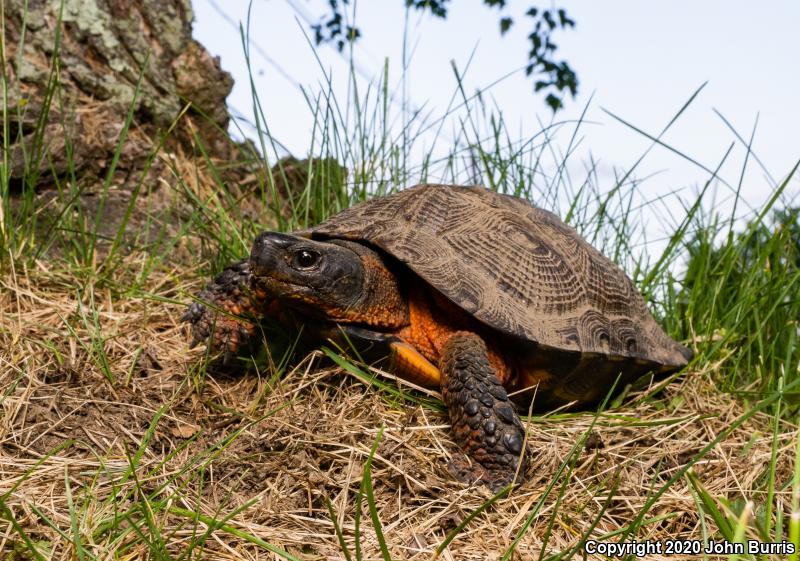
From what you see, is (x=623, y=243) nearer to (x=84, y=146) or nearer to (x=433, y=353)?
(x=433, y=353)

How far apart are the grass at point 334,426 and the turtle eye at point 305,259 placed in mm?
391

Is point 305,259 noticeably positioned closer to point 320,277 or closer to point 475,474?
point 320,277

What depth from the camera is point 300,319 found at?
2402 mm

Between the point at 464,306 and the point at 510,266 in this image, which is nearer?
the point at 464,306

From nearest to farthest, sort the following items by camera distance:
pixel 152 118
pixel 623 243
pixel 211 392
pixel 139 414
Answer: pixel 139 414
pixel 211 392
pixel 623 243
pixel 152 118

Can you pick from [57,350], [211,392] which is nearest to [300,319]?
[211,392]

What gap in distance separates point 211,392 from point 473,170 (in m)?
2.09

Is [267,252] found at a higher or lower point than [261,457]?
higher

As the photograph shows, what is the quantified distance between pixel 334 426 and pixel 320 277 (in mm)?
495

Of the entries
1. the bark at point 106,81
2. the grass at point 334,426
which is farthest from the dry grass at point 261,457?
the bark at point 106,81

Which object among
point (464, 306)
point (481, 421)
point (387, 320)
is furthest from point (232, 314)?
point (481, 421)

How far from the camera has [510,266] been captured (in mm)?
2582

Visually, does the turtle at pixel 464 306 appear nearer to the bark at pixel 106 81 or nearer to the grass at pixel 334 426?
the grass at pixel 334 426

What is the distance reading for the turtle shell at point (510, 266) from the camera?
2438mm
